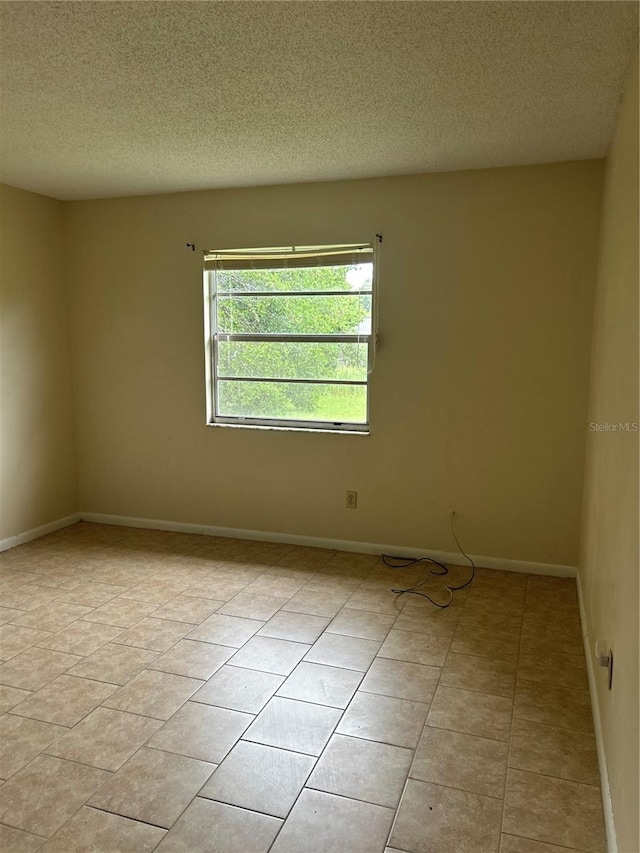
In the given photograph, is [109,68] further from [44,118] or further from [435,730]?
[435,730]

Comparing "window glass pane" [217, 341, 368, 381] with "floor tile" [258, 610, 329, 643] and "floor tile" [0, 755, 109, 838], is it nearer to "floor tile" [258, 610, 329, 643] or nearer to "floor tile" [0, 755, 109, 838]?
"floor tile" [258, 610, 329, 643]

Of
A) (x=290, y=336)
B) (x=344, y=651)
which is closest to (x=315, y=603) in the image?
(x=344, y=651)

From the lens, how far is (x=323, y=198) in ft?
12.2

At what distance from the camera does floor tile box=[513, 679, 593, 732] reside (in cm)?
217

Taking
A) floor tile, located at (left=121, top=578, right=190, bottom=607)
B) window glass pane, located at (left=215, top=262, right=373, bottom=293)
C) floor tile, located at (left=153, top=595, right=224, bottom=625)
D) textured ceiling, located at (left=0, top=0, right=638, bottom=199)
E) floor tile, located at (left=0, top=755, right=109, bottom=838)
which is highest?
textured ceiling, located at (left=0, top=0, right=638, bottom=199)

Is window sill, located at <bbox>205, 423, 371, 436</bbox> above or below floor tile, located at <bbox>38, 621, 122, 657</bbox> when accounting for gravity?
above

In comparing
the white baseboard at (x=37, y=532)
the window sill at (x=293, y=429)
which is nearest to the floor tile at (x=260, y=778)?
the window sill at (x=293, y=429)

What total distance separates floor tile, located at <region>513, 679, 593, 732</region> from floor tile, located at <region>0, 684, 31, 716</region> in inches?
73.2

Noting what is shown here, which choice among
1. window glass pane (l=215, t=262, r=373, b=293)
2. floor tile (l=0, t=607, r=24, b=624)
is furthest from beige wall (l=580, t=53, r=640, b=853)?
floor tile (l=0, t=607, r=24, b=624)

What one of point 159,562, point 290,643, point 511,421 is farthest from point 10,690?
point 511,421

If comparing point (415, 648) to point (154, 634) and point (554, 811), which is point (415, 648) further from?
point (154, 634)

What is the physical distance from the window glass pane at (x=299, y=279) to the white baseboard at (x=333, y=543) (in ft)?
5.41

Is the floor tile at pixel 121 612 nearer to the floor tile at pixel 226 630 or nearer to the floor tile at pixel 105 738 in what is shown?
the floor tile at pixel 226 630

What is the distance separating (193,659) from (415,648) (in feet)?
3.21
